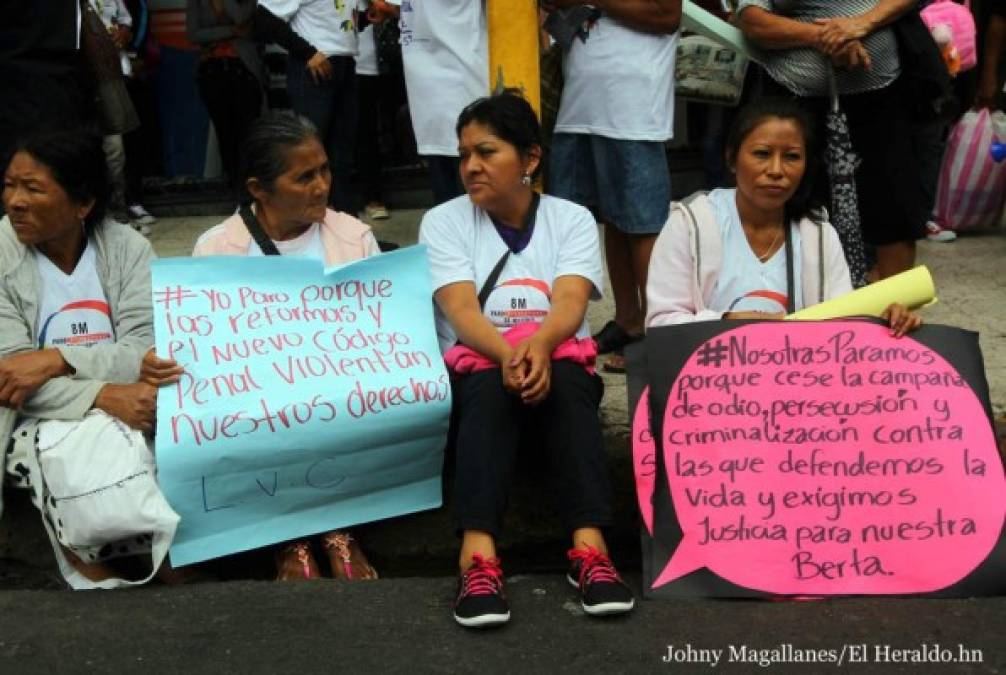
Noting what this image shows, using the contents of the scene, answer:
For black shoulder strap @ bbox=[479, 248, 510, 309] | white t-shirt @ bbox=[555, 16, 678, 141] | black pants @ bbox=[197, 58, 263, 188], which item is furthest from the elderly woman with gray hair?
black pants @ bbox=[197, 58, 263, 188]

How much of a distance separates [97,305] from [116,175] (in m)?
2.78

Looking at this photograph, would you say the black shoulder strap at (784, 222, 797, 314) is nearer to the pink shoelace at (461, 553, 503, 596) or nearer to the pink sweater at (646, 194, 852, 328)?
the pink sweater at (646, 194, 852, 328)

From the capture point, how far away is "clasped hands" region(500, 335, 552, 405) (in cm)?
290

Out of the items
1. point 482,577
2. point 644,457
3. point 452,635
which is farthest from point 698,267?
point 452,635

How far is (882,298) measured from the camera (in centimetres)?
303

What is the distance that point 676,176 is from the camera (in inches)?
244

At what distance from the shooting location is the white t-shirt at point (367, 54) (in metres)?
5.48

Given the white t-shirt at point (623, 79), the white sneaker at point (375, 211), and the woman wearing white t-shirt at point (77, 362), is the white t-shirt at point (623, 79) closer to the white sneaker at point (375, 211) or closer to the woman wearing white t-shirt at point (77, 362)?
the woman wearing white t-shirt at point (77, 362)

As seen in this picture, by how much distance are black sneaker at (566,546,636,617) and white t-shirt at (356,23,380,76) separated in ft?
11.0

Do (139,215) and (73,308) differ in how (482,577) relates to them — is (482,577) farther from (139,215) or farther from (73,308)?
(139,215)

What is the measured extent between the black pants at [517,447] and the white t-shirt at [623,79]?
113 cm

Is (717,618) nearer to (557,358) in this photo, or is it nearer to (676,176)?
(557,358)

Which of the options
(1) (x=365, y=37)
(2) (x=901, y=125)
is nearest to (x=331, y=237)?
(2) (x=901, y=125)

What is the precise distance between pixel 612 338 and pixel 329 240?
1222 mm
